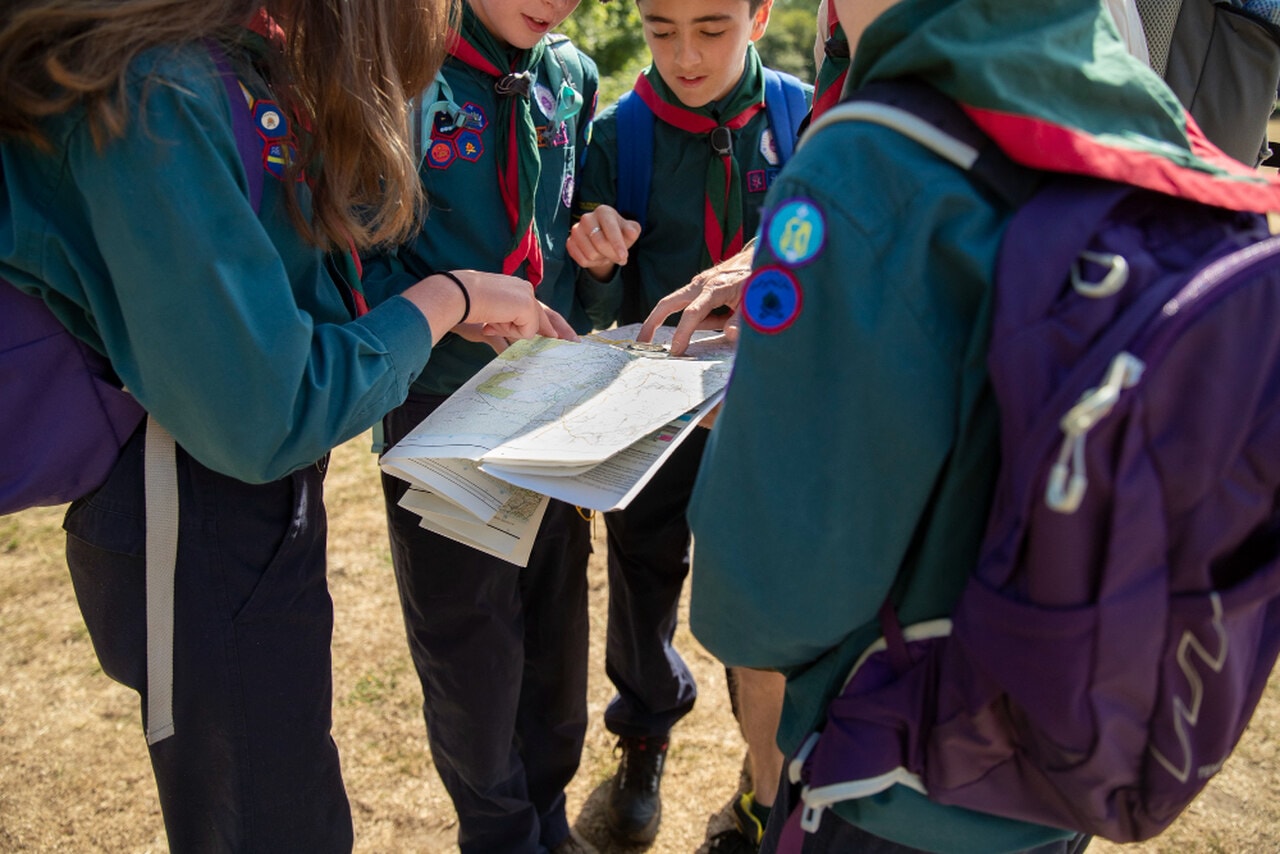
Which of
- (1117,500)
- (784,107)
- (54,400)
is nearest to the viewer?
(1117,500)

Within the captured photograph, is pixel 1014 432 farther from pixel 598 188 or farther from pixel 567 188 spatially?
pixel 598 188

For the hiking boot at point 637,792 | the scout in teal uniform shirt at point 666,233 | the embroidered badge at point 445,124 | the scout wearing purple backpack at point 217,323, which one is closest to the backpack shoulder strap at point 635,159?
the scout in teal uniform shirt at point 666,233

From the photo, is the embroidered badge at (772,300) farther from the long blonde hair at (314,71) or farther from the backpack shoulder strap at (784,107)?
the backpack shoulder strap at (784,107)

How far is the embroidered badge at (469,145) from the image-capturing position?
2078 millimetres

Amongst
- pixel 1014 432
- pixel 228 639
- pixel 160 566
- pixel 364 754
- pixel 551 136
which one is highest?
pixel 1014 432

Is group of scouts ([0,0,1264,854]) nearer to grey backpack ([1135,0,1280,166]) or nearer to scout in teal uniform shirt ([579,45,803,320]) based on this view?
scout in teal uniform shirt ([579,45,803,320])

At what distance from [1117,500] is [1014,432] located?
0.11 m

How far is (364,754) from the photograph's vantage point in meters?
2.94

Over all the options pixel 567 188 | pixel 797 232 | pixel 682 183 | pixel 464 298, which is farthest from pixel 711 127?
pixel 797 232

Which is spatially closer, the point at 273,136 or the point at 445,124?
the point at 273,136

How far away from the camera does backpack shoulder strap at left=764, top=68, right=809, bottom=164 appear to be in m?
2.47

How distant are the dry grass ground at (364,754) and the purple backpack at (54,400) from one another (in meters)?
1.65

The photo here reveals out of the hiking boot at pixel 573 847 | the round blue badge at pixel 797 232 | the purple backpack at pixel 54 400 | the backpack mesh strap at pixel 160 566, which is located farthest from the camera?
the hiking boot at pixel 573 847

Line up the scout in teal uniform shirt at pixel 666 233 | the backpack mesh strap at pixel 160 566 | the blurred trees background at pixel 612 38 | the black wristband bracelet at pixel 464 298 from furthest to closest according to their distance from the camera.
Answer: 1. the blurred trees background at pixel 612 38
2. the scout in teal uniform shirt at pixel 666 233
3. the black wristband bracelet at pixel 464 298
4. the backpack mesh strap at pixel 160 566
